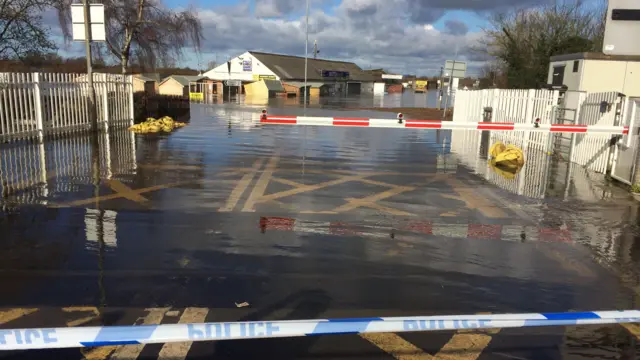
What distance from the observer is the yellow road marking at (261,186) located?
691 centimetres

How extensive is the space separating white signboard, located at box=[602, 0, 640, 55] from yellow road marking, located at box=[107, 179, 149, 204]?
6236 millimetres

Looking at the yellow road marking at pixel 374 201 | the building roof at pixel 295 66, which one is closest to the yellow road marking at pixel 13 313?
the yellow road marking at pixel 374 201

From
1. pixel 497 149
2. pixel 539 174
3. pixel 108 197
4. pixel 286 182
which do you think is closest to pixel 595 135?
pixel 539 174

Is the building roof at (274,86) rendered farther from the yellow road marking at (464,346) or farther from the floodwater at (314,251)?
the yellow road marking at (464,346)

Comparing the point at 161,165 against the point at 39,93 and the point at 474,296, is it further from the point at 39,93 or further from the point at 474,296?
the point at 474,296

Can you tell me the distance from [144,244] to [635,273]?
203 inches

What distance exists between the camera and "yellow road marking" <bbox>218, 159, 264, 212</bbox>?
6.75 m

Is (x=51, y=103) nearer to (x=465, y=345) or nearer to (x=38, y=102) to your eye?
(x=38, y=102)

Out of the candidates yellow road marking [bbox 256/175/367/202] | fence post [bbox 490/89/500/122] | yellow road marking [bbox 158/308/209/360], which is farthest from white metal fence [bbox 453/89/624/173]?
yellow road marking [bbox 158/308/209/360]

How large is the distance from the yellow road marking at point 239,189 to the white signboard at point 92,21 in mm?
7941

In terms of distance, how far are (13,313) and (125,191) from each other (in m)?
4.05

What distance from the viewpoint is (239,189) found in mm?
7863

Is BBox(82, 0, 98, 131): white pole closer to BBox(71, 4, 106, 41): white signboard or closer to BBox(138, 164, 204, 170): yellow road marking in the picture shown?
BBox(71, 4, 106, 41): white signboard

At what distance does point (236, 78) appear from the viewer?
281 feet
